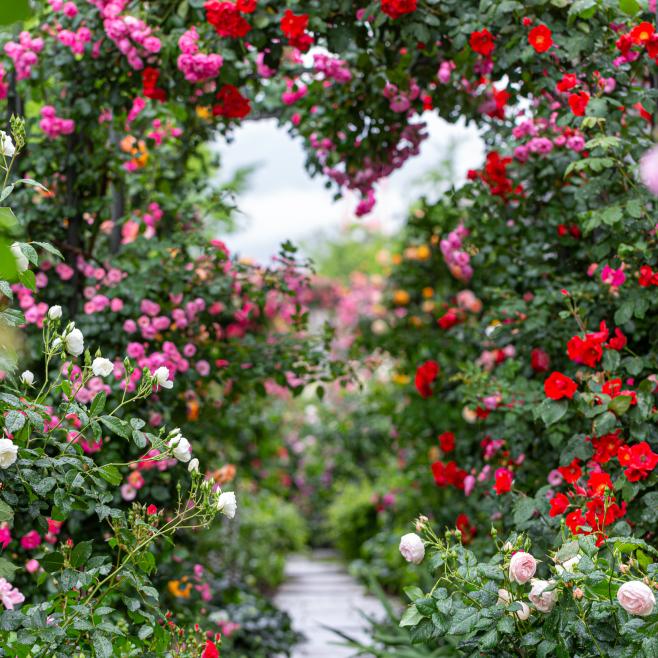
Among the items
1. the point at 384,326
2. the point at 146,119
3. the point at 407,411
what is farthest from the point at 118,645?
the point at 384,326

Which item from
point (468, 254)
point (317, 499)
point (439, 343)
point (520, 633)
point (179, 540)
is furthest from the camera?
point (317, 499)

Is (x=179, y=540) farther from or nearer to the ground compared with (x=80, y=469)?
farther from the ground

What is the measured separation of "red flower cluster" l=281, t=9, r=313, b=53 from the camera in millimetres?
2145

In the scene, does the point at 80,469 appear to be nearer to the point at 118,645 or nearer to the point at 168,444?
the point at 168,444

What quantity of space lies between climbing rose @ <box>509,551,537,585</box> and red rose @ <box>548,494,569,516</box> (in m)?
0.53

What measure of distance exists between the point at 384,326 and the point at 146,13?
2444 mm

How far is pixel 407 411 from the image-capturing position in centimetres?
343

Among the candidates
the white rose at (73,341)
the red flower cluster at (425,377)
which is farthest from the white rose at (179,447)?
the red flower cluster at (425,377)

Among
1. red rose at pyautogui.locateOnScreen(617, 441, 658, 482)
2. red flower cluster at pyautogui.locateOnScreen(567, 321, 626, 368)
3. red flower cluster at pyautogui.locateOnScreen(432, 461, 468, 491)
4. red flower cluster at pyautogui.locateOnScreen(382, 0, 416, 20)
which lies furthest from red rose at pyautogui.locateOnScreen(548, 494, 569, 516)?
red flower cluster at pyautogui.locateOnScreen(382, 0, 416, 20)

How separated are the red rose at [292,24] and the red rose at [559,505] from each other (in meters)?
1.33

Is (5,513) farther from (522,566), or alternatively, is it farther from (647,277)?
(647,277)

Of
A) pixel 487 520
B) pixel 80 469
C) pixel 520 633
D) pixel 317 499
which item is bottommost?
pixel 520 633

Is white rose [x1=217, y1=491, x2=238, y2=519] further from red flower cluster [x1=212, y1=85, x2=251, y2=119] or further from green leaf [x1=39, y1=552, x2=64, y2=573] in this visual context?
red flower cluster [x1=212, y1=85, x2=251, y2=119]

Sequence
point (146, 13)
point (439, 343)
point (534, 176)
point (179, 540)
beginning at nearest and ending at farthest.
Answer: point (146, 13)
point (534, 176)
point (179, 540)
point (439, 343)
